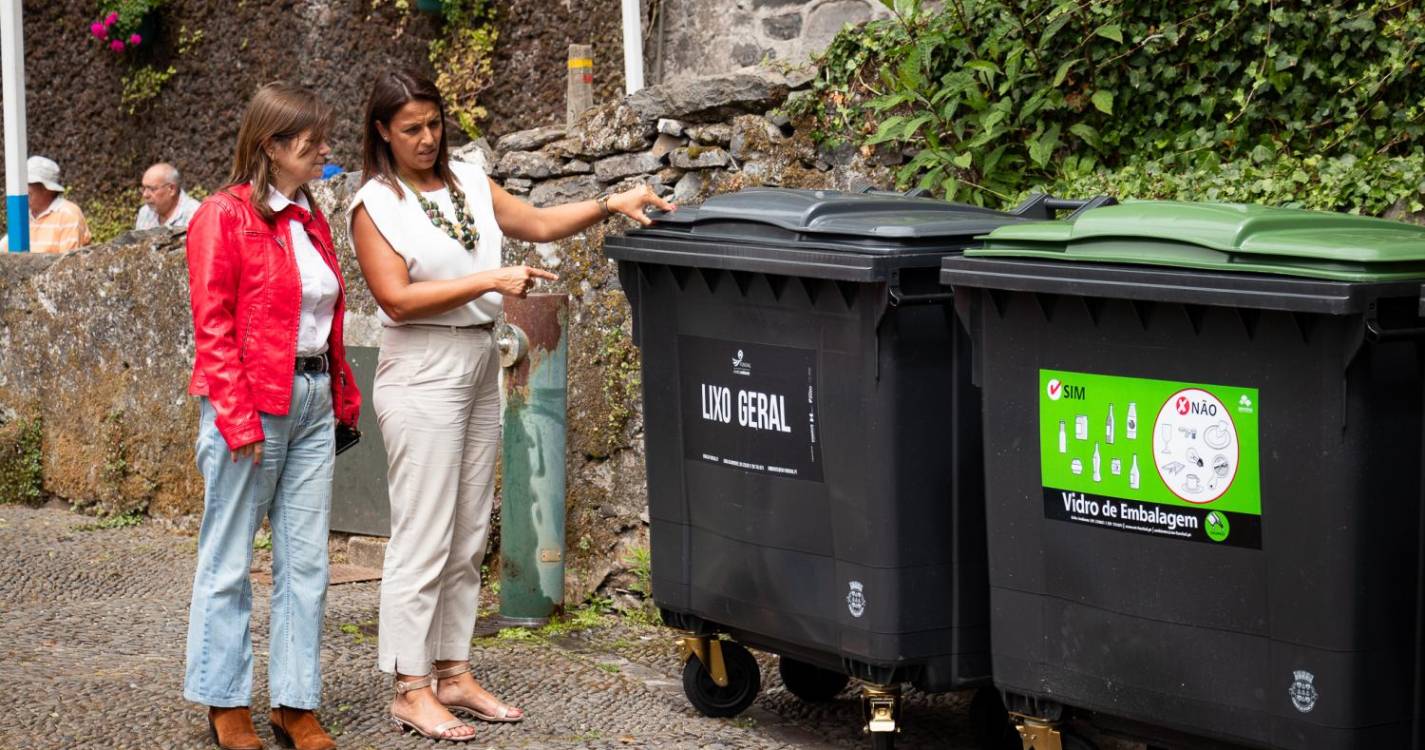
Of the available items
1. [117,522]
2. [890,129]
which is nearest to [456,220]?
[890,129]

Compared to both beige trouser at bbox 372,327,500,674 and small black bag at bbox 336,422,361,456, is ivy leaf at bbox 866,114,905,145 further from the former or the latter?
small black bag at bbox 336,422,361,456

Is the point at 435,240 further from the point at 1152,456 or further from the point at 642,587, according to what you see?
the point at 642,587

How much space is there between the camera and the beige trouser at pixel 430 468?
4.48 metres

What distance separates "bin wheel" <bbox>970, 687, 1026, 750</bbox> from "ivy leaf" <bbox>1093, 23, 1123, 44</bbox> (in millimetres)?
2250

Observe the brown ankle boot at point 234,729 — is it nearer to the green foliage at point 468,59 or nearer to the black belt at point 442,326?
the black belt at point 442,326

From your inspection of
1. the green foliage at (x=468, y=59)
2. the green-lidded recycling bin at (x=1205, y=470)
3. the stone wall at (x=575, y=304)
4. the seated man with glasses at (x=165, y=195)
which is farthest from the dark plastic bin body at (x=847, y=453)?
the seated man with glasses at (x=165, y=195)

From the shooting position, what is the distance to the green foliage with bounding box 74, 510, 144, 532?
811cm

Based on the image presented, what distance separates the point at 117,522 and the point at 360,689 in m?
3.54

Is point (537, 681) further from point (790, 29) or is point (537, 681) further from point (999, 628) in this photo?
point (790, 29)

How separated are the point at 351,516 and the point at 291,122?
3.17m

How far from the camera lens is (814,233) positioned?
13.9 ft

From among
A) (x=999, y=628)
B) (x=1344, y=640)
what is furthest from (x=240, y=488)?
(x=1344, y=640)

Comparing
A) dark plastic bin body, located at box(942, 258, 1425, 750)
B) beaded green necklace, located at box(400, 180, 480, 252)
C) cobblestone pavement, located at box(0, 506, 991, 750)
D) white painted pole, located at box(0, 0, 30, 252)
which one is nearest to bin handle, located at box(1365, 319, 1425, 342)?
dark plastic bin body, located at box(942, 258, 1425, 750)

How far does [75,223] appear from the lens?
955cm
